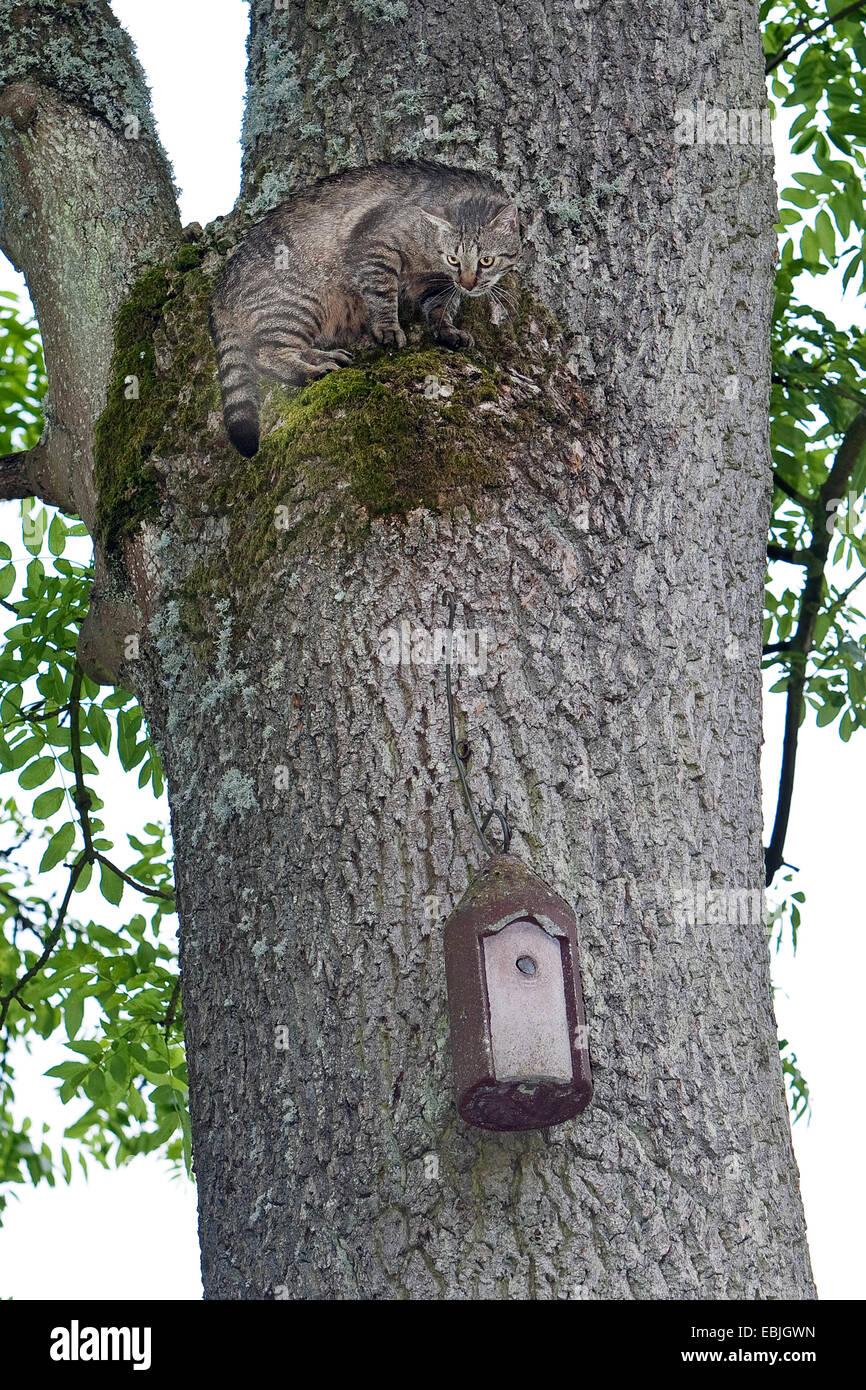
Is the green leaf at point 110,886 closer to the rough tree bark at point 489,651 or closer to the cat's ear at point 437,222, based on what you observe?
the rough tree bark at point 489,651

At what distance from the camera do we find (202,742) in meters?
2.63

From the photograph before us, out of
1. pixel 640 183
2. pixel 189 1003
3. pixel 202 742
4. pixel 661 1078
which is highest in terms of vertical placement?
pixel 640 183

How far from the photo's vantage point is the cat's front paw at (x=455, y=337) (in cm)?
282

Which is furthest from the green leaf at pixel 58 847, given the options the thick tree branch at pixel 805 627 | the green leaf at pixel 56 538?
the thick tree branch at pixel 805 627

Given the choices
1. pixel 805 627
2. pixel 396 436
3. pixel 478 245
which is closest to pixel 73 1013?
pixel 396 436

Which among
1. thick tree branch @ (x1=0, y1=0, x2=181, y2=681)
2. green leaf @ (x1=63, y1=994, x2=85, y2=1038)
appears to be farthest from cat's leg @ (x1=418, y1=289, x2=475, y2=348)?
green leaf @ (x1=63, y1=994, x2=85, y2=1038)

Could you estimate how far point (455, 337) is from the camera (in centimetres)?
285

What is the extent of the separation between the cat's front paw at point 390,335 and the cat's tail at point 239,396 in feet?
0.92

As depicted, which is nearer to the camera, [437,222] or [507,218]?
[507,218]

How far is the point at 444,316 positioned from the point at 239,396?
50 centimetres

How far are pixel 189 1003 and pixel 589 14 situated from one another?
2.28 meters

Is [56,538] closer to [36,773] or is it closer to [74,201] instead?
[36,773]
